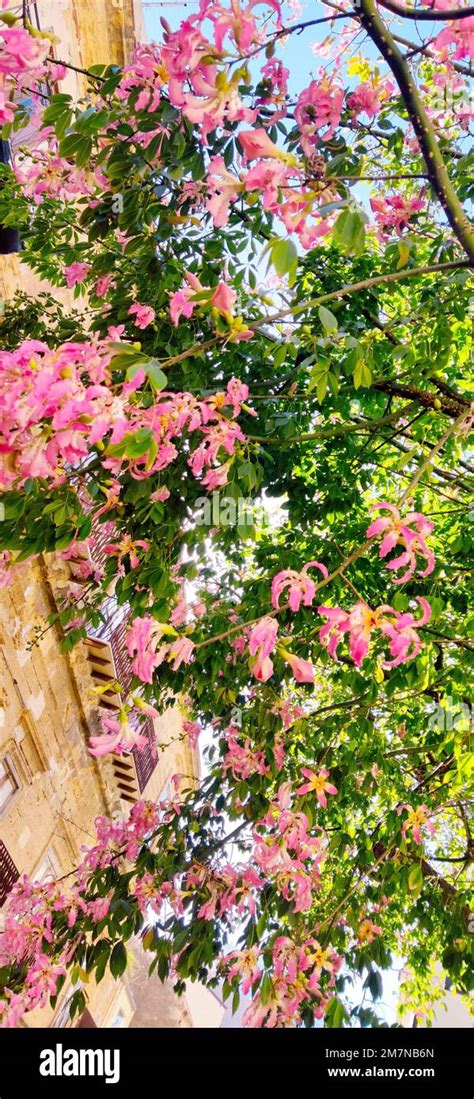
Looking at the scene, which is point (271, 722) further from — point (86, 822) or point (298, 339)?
point (86, 822)

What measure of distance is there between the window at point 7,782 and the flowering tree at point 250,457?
3.41 meters

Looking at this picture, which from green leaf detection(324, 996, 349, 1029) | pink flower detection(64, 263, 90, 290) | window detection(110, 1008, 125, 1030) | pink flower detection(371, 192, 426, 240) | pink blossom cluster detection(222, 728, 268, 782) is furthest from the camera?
window detection(110, 1008, 125, 1030)

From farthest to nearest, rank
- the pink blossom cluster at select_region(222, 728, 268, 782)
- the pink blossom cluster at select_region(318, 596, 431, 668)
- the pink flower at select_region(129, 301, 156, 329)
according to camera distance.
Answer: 1. the pink blossom cluster at select_region(222, 728, 268, 782)
2. the pink flower at select_region(129, 301, 156, 329)
3. the pink blossom cluster at select_region(318, 596, 431, 668)

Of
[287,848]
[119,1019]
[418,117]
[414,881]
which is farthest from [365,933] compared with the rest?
[119,1019]

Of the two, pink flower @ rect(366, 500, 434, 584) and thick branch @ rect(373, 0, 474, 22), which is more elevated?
thick branch @ rect(373, 0, 474, 22)

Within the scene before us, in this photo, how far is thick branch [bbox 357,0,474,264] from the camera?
1.90 meters

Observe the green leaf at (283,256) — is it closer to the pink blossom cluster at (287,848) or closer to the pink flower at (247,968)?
the pink blossom cluster at (287,848)

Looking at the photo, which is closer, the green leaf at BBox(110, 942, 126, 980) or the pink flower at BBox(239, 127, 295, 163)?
the pink flower at BBox(239, 127, 295, 163)

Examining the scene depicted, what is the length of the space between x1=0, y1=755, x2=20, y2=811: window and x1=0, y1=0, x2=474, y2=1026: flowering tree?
3.41 metres

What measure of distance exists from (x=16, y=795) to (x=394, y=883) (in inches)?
218

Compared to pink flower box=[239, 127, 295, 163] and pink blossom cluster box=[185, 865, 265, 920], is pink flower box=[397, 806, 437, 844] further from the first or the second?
pink flower box=[239, 127, 295, 163]

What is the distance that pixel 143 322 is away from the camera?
304cm

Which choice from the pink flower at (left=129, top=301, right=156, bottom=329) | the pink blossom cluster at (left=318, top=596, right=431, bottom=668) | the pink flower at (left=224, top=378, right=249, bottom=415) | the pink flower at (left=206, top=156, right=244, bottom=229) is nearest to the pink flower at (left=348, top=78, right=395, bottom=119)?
the pink flower at (left=129, top=301, right=156, bottom=329)

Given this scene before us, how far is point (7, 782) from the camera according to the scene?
8062mm
